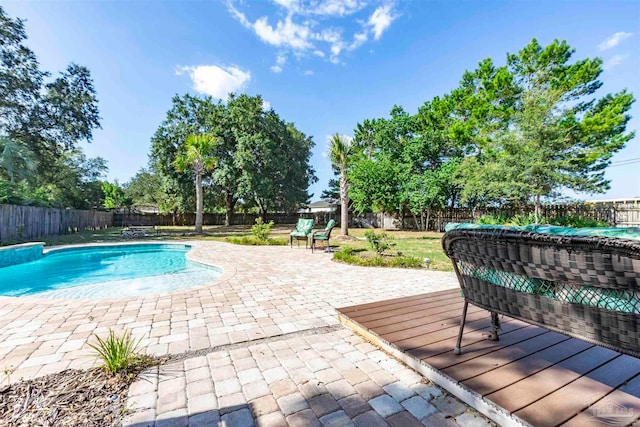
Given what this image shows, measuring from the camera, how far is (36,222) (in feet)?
43.0

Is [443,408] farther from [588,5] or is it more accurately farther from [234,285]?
[588,5]

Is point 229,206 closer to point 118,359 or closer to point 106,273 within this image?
point 106,273

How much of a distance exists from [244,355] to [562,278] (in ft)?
7.34

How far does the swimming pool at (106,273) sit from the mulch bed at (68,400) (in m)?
3.25

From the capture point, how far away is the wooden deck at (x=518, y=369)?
1.39 metres

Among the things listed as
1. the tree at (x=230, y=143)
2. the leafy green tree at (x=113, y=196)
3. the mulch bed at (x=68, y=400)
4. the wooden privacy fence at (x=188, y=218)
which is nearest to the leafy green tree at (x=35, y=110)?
the tree at (x=230, y=143)

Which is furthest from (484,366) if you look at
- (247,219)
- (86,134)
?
(247,219)

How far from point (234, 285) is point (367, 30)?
11.1 metres

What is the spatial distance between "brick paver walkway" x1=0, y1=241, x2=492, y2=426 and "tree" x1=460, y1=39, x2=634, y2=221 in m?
11.2

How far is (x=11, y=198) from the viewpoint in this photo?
12.2 m

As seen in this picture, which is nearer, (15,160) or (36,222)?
(15,160)

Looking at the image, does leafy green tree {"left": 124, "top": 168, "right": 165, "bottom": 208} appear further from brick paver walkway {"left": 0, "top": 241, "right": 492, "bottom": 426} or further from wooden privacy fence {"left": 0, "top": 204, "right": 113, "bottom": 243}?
brick paver walkway {"left": 0, "top": 241, "right": 492, "bottom": 426}

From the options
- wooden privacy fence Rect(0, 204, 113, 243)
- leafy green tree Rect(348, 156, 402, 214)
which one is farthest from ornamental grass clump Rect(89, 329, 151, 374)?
leafy green tree Rect(348, 156, 402, 214)

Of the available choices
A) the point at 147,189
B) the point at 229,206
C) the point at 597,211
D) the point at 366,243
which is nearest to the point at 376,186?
the point at 366,243
